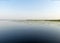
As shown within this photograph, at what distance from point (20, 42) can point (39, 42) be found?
80cm

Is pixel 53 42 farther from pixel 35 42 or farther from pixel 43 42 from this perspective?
pixel 35 42

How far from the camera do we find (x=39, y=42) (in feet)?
8.50

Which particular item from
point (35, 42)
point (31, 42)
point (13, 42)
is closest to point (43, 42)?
point (35, 42)

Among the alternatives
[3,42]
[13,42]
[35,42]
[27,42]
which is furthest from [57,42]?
[3,42]

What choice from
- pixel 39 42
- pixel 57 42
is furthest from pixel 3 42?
pixel 57 42

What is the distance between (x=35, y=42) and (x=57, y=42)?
3.01ft

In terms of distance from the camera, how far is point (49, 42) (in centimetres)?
261

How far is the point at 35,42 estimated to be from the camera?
258 centimetres

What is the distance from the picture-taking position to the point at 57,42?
8.45 feet

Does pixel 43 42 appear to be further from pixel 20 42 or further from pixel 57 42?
pixel 20 42

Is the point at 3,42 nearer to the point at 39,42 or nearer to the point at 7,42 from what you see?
the point at 7,42

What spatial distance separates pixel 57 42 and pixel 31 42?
109 centimetres

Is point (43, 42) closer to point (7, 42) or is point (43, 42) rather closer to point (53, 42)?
point (53, 42)

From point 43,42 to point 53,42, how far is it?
0.42 m
